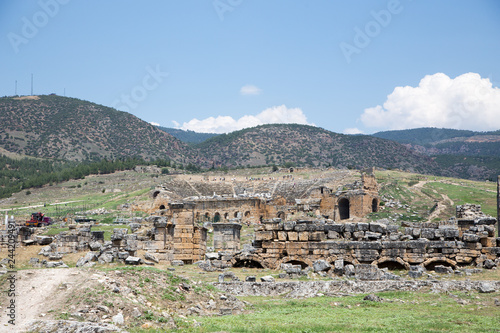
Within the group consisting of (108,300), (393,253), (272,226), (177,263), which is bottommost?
(177,263)

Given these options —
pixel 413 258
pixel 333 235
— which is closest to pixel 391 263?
pixel 413 258

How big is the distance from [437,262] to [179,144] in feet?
441

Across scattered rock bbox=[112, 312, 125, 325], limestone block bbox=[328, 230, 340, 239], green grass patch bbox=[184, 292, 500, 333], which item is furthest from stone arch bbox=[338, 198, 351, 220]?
scattered rock bbox=[112, 312, 125, 325]

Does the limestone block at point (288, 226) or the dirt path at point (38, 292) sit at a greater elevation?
the limestone block at point (288, 226)

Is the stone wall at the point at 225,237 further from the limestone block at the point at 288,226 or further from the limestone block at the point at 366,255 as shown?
the limestone block at the point at 366,255

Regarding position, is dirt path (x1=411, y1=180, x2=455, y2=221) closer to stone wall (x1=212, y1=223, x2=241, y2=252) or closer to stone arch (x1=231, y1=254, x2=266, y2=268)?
stone wall (x1=212, y1=223, x2=241, y2=252)

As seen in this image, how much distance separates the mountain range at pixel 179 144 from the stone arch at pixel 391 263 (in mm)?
101991

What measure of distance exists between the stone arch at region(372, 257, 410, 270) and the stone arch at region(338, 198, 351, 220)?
33.4 metres

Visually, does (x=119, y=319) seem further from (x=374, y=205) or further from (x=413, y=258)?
(x=374, y=205)

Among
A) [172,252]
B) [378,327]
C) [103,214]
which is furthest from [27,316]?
[103,214]

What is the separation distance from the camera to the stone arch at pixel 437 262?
696 inches

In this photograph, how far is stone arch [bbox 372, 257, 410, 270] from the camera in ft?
58.2

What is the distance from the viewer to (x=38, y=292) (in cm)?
1102

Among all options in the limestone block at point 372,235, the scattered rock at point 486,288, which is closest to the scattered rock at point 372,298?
the scattered rock at point 486,288
